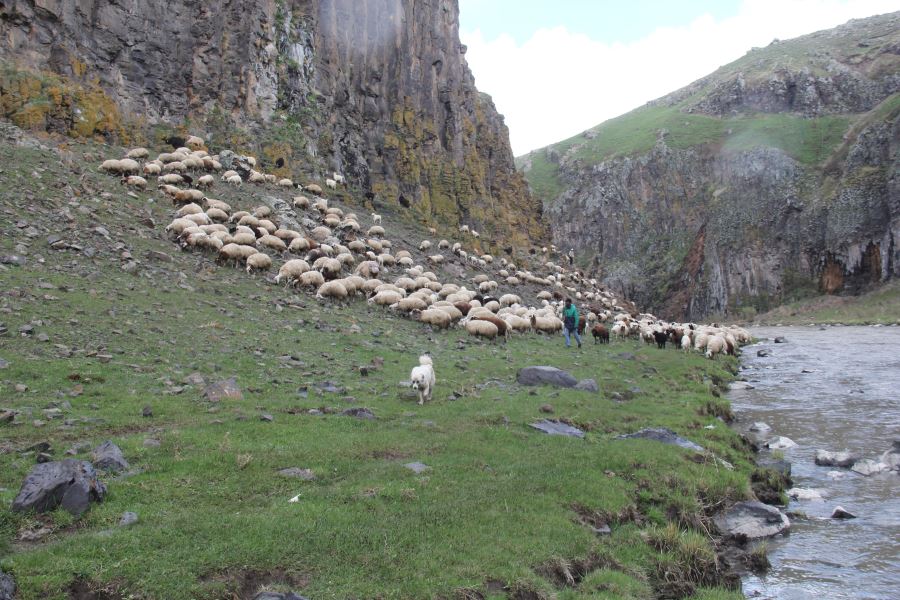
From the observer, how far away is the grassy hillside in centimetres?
753

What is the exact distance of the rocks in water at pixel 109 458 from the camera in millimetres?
9188

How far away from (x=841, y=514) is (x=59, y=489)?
1504cm

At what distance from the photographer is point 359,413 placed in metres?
14.0

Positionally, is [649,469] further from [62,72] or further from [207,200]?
[62,72]

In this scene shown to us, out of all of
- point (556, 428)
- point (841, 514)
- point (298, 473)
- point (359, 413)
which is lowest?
point (841, 514)

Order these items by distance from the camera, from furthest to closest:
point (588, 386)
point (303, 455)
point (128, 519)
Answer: point (588, 386), point (303, 455), point (128, 519)

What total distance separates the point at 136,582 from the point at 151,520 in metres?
1.41

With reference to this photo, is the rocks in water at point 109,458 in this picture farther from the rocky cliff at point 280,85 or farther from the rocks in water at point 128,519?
the rocky cliff at point 280,85

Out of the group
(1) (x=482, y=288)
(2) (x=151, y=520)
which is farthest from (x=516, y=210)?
(2) (x=151, y=520)

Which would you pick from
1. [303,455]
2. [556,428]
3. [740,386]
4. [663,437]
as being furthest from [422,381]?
[740,386]

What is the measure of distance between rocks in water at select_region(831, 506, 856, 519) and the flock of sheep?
17.7 metres

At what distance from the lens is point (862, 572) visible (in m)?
9.52

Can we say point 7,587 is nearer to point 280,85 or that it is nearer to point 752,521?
point 752,521

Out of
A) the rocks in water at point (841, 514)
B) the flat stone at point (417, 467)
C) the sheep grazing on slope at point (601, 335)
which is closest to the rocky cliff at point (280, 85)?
the sheep grazing on slope at point (601, 335)
